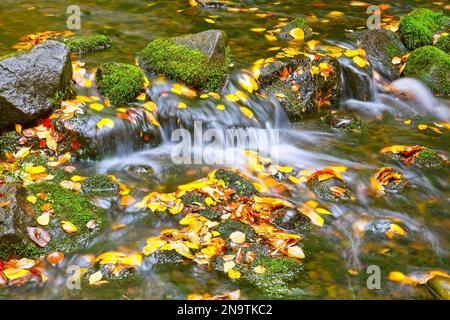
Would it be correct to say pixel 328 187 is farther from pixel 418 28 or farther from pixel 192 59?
pixel 418 28

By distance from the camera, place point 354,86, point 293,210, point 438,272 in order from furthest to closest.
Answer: point 354,86
point 293,210
point 438,272

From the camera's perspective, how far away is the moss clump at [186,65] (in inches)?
271

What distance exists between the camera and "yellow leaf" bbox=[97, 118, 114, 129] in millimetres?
5984

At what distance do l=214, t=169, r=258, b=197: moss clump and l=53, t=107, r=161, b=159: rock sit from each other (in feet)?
4.41

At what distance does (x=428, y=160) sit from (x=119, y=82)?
4030 millimetres

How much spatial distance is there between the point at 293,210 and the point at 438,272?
56.1 inches

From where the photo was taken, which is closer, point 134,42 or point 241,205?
point 241,205

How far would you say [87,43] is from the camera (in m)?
7.45

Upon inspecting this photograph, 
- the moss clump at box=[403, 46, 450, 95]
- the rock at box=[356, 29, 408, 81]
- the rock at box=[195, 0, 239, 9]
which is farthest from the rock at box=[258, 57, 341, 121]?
the rock at box=[195, 0, 239, 9]

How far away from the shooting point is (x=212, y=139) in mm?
6652
